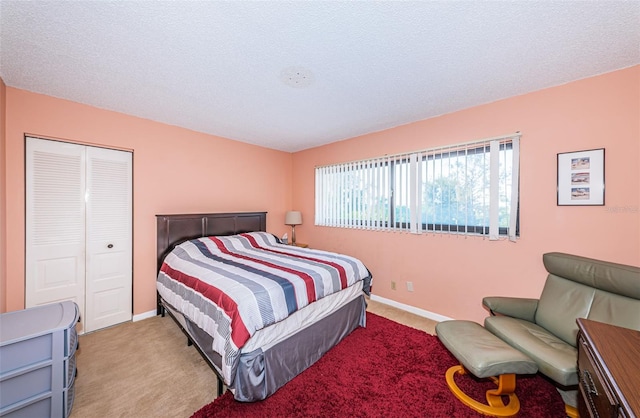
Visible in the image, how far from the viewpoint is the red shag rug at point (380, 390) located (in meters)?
1.65

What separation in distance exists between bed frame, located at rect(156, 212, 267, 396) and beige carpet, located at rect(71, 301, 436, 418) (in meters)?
0.33

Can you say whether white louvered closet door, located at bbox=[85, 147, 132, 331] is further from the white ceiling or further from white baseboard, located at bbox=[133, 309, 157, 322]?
the white ceiling

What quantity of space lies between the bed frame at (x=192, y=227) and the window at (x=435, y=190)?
1.51 meters

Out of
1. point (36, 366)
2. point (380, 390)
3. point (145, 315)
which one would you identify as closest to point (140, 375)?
point (36, 366)

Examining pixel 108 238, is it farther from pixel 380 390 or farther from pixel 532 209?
pixel 532 209

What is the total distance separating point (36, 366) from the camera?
4.99 feet

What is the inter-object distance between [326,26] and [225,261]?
7.77 feet

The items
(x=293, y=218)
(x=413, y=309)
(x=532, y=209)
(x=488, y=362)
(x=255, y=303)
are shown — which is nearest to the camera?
(x=488, y=362)

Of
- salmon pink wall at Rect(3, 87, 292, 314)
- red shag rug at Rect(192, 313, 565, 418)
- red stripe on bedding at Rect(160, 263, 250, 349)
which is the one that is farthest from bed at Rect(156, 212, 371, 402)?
salmon pink wall at Rect(3, 87, 292, 314)

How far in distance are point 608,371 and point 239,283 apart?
6.64ft

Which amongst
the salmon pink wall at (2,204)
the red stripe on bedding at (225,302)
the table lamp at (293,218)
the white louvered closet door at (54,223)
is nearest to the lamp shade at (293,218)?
the table lamp at (293,218)

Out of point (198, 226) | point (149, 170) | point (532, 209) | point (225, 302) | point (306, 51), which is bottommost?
point (225, 302)

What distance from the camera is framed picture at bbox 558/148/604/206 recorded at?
2.07 m

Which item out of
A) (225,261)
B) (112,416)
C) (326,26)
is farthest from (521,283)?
(112,416)
